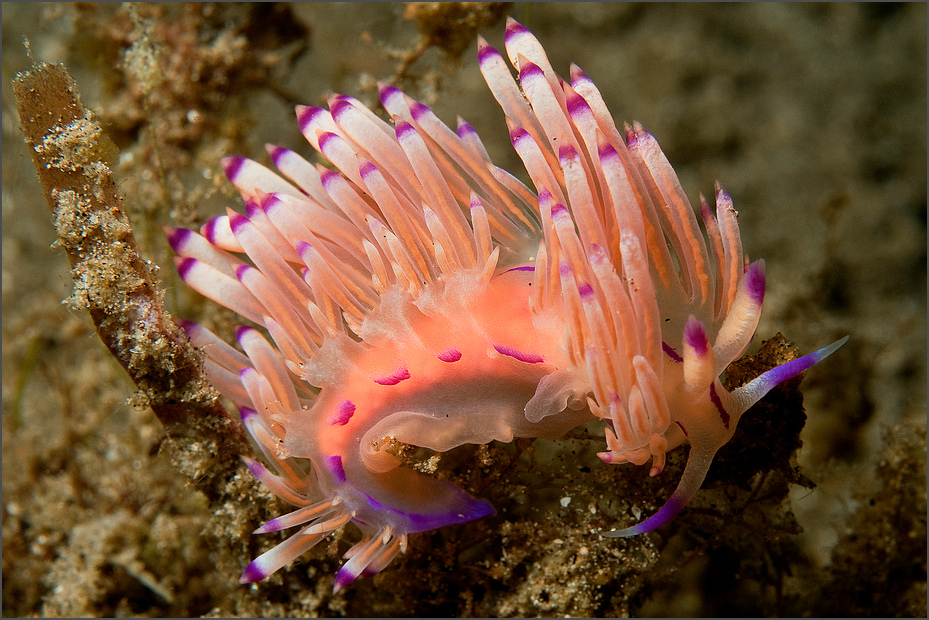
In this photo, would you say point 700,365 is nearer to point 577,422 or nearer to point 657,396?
point 657,396

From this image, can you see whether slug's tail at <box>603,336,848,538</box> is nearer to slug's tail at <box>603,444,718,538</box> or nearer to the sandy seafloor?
slug's tail at <box>603,444,718,538</box>

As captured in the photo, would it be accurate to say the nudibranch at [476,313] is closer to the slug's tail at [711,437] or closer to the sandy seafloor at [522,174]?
the slug's tail at [711,437]

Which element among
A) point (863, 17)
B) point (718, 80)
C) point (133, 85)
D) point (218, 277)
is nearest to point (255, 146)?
point (133, 85)

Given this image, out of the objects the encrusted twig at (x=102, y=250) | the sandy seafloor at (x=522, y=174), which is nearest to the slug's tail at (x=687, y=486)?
the sandy seafloor at (x=522, y=174)

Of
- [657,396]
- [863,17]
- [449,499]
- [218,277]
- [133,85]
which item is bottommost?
[863,17]

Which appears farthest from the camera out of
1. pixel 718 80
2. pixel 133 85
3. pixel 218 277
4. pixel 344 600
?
pixel 718 80

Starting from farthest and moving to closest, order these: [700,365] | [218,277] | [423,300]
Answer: [218,277], [423,300], [700,365]

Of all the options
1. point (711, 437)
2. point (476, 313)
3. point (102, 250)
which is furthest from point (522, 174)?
point (102, 250)
